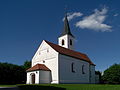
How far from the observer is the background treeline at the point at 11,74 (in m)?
38.0

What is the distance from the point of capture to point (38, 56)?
36938 mm

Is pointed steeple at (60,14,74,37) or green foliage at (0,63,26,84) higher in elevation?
pointed steeple at (60,14,74,37)

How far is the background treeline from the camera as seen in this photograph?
125 ft

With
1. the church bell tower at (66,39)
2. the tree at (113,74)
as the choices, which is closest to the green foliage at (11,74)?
the church bell tower at (66,39)

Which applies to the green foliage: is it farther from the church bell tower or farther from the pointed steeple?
the pointed steeple

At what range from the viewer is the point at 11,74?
3981 centimetres

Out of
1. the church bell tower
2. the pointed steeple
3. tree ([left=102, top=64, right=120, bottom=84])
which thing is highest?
the pointed steeple

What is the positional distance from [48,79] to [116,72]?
17995 millimetres

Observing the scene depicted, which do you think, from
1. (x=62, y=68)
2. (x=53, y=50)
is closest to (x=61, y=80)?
(x=62, y=68)

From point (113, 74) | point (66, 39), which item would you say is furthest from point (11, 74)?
point (113, 74)

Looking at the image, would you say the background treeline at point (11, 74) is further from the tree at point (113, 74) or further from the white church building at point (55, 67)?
the tree at point (113, 74)

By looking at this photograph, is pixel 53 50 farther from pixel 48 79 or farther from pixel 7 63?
pixel 7 63

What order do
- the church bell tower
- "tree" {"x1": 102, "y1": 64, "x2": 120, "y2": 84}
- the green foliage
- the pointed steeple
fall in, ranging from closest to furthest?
the green foliage
"tree" {"x1": 102, "y1": 64, "x2": 120, "y2": 84}
the church bell tower
the pointed steeple

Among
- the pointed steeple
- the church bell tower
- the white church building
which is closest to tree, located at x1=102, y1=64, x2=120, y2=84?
the white church building
